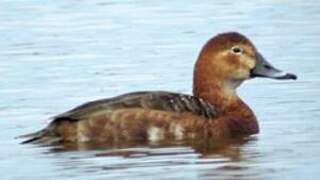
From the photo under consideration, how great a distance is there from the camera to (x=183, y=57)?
16969 millimetres

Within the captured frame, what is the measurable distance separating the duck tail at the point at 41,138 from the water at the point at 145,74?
6.4 inches

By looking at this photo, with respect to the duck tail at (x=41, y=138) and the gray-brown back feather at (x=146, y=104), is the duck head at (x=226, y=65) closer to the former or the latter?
the gray-brown back feather at (x=146, y=104)

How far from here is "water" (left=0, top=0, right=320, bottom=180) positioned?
38.7 feet

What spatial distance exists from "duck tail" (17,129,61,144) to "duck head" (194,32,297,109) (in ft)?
4.69

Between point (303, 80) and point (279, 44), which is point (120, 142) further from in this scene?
point (279, 44)

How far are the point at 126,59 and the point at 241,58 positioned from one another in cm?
310

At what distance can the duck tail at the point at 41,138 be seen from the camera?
13.0 meters

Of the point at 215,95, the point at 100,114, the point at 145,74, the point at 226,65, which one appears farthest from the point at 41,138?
the point at 145,74

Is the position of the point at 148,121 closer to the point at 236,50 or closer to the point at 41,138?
the point at 41,138

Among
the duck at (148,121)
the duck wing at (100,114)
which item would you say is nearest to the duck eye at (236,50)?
the duck at (148,121)

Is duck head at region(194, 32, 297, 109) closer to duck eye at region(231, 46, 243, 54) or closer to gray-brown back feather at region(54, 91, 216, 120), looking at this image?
duck eye at region(231, 46, 243, 54)

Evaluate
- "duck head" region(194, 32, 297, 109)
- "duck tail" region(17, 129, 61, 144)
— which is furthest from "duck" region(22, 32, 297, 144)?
"duck head" region(194, 32, 297, 109)

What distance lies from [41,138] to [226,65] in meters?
1.80

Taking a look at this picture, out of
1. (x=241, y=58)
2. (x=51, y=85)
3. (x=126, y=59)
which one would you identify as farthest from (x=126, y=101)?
(x=126, y=59)
